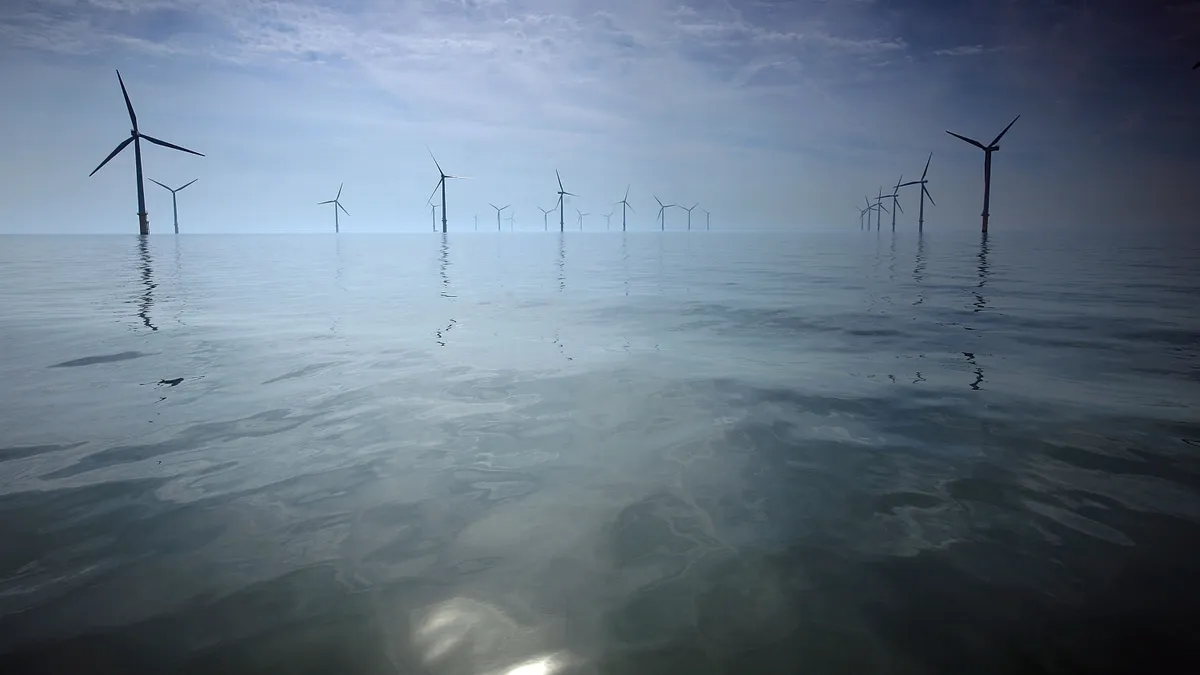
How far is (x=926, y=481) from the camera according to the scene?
20.5 ft

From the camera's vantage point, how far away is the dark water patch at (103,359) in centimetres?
1193

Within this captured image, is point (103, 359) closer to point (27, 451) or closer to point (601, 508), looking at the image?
point (27, 451)

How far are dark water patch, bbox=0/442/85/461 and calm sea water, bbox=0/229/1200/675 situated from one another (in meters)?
0.04

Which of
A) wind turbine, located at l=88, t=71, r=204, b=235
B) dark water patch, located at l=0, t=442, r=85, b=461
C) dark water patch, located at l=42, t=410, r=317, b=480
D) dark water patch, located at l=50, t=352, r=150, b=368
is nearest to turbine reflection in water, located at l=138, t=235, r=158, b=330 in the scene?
dark water patch, located at l=50, t=352, r=150, b=368

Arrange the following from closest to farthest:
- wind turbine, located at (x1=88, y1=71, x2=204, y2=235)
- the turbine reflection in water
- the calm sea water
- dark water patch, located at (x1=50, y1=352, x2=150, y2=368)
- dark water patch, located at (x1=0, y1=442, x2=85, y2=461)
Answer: the calm sea water < dark water patch, located at (x1=0, y1=442, x2=85, y2=461) < dark water patch, located at (x1=50, y1=352, x2=150, y2=368) < the turbine reflection in water < wind turbine, located at (x1=88, y1=71, x2=204, y2=235)

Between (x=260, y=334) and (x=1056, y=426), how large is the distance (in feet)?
56.3

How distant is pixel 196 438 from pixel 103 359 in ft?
23.3

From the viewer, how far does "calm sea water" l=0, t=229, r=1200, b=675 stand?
3898 mm

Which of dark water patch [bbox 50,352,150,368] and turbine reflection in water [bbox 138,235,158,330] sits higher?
turbine reflection in water [bbox 138,235,158,330]

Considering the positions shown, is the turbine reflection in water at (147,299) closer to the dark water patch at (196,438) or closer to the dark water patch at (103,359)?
the dark water patch at (103,359)

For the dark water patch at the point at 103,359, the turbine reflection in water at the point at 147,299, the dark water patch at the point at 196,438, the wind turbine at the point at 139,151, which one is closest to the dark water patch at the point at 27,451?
the dark water patch at the point at 196,438

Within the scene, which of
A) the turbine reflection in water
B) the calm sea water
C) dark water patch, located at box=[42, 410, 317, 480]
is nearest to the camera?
the calm sea water

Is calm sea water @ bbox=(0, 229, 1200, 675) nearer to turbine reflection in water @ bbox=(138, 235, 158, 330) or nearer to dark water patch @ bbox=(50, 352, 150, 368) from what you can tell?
dark water patch @ bbox=(50, 352, 150, 368)

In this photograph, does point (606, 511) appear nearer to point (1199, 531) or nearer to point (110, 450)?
point (1199, 531)
